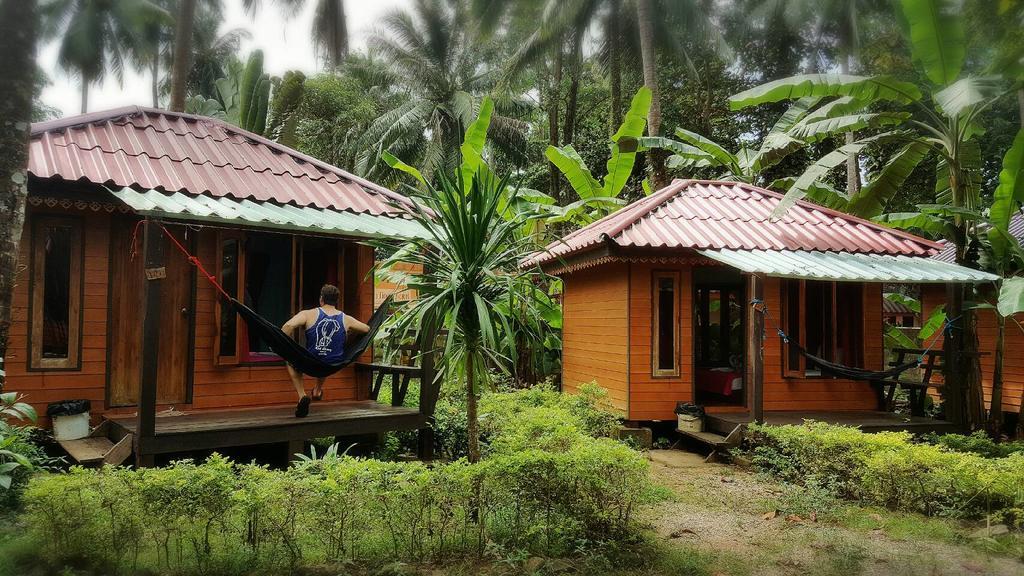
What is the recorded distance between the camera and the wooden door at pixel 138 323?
22.2ft

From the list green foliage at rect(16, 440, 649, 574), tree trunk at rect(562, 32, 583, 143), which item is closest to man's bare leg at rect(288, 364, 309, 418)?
green foliage at rect(16, 440, 649, 574)

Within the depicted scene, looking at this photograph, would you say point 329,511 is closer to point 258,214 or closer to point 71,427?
point 258,214

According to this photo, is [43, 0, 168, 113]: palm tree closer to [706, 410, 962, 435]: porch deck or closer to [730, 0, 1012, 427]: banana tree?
[730, 0, 1012, 427]: banana tree

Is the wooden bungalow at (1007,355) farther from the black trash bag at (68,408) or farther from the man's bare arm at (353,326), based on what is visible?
the black trash bag at (68,408)

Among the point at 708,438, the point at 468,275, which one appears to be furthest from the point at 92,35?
the point at 708,438

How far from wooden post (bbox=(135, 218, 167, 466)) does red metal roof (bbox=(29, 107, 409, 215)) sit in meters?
1.06

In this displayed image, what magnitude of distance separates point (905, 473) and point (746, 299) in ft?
15.1

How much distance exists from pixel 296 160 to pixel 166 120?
159 centimetres

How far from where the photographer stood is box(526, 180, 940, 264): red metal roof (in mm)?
8422

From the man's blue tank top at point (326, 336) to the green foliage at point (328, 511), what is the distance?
6.21ft

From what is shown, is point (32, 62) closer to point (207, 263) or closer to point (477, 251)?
point (477, 251)

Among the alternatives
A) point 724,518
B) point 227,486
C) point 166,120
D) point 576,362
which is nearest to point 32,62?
point 227,486

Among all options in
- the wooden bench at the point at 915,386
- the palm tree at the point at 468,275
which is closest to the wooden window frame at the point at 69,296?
the palm tree at the point at 468,275

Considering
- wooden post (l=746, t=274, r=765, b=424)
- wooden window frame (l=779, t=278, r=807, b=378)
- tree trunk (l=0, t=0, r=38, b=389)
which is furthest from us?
wooden window frame (l=779, t=278, r=807, b=378)
